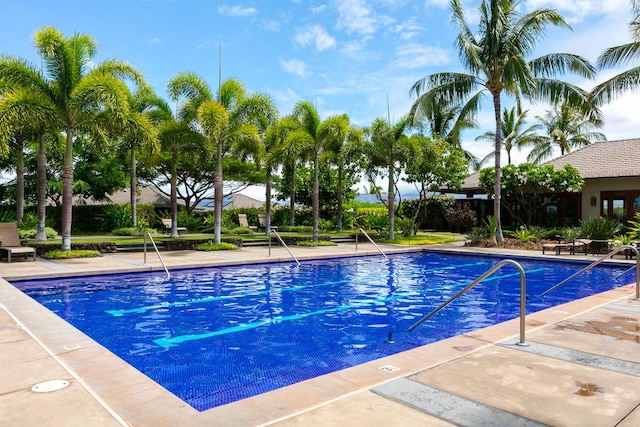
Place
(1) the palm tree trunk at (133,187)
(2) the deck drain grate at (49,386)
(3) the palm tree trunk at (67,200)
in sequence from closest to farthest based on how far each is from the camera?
(2) the deck drain grate at (49,386) → (3) the palm tree trunk at (67,200) → (1) the palm tree trunk at (133,187)

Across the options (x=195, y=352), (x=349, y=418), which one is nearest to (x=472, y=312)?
(x=195, y=352)

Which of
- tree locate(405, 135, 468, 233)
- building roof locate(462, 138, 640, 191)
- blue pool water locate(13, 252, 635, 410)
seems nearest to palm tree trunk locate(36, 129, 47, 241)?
blue pool water locate(13, 252, 635, 410)

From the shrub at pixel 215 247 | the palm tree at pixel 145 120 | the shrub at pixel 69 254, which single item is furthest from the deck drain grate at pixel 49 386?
the shrub at pixel 215 247

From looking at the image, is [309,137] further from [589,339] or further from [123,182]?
[589,339]

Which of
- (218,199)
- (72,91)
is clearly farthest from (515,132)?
(72,91)

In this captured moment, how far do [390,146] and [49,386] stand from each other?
20.4 meters

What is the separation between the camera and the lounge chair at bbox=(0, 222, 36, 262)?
14.0m

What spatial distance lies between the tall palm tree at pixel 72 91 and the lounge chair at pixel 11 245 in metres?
1.26

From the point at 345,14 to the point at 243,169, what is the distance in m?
18.0

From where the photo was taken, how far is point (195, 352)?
6.38 m

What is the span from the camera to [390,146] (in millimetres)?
22938

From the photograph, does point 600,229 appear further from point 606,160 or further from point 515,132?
point 515,132

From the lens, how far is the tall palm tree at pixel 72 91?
1492cm

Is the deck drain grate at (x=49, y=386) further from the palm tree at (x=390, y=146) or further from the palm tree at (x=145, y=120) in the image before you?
the palm tree at (x=390, y=146)
